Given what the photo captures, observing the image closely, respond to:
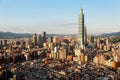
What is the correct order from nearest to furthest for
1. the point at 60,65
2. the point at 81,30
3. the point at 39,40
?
the point at 60,65 < the point at 81,30 < the point at 39,40

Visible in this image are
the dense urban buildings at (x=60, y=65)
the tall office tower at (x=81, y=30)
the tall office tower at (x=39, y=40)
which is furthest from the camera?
the tall office tower at (x=39, y=40)

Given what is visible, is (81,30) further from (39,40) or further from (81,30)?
(39,40)

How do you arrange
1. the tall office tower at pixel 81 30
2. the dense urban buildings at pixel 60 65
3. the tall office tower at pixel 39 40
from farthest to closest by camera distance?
the tall office tower at pixel 39 40, the tall office tower at pixel 81 30, the dense urban buildings at pixel 60 65

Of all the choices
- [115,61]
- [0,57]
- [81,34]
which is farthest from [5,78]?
[81,34]

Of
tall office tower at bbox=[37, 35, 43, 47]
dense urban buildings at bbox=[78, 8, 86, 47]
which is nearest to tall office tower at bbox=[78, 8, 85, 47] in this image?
dense urban buildings at bbox=[78, 8, 86, 47]

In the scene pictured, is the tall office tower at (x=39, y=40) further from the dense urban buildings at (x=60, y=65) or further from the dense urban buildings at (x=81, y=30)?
the dense urban buildings at (x=81, y=30)

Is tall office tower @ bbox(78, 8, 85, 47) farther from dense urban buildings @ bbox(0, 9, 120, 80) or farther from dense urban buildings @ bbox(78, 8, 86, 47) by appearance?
dense urban buildings @ bbox(0, 9, 120, 80)

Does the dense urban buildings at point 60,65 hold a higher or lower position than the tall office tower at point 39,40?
lower

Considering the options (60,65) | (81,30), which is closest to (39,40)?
(81,30)

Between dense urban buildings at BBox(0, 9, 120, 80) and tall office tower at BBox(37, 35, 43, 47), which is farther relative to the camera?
tall office tower at BBox(37, 35, 43, 47)

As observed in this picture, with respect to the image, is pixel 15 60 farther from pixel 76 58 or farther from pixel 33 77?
pixel 33 77

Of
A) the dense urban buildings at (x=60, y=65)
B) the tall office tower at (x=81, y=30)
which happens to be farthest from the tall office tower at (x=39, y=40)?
the tall office tower at (x=81, y=30)
